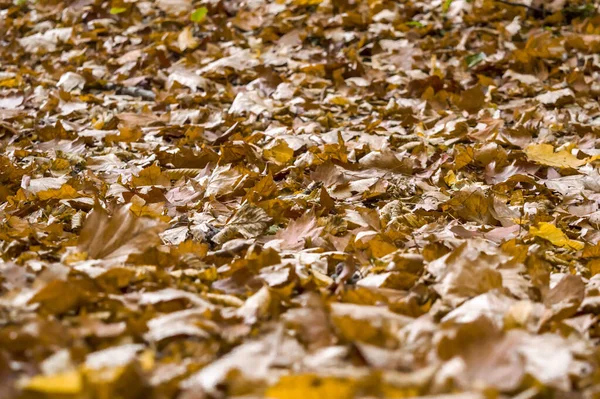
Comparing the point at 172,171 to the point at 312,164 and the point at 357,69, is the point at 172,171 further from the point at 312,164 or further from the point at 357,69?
the point at 357,69

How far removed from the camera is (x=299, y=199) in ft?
7.41

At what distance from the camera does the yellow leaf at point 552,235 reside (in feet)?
6.36

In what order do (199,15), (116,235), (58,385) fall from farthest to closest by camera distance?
1. (199,15)
2. (116,235)
3. (58,385)

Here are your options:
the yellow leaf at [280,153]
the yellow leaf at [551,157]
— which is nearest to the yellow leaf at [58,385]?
the yellow leaf at [280,153]

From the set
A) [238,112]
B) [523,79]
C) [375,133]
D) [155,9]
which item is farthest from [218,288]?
[155,9]

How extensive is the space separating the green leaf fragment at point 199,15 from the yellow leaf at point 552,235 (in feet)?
10.8

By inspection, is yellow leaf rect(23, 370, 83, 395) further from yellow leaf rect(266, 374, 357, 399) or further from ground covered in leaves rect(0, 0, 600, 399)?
yellow leaf rect(266, 374, 357, 399)

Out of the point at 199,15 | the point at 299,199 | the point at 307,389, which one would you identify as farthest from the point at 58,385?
the point at 199,15

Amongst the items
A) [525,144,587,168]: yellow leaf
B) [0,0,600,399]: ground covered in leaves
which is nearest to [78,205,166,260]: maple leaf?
[0,0,600,399]: ground covered in leaves

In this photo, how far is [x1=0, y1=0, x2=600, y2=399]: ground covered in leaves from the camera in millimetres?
1011

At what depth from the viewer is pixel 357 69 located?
3.94 metres

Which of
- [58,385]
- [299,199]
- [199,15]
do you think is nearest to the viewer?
[58,385]

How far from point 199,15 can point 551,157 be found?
2816 millimetres

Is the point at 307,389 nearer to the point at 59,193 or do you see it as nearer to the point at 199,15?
the point at 59,193
